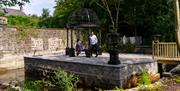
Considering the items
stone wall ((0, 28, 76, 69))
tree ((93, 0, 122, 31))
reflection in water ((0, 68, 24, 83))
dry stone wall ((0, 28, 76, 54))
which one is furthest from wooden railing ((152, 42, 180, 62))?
tree ((93, 0, 122, 31))

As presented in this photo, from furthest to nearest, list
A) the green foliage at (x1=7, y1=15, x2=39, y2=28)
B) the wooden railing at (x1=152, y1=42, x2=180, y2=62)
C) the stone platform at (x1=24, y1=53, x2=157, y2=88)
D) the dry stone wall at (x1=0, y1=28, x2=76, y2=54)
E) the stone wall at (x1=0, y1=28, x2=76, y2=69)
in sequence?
the green foliage at (x1=7, y1=15, x2=39, y2=28)
the dry stone wall at (x1=0, y1=28, x2=76, y2=54)
the stone wall at (x1=0, y1=28, x2=76, y2=69)
the wooden railing at (x1=152, y1=42, x2=180, y2=62)
the stone platform at (x1=24, y1=53, x2=157, y2=88)

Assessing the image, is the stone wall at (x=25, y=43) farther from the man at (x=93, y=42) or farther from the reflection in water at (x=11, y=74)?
the man at (x=93, y=42)

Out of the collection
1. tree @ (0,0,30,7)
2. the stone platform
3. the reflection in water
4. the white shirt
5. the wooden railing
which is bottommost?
the reflection in water

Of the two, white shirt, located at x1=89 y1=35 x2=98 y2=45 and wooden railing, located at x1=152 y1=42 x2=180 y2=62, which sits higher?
white shirt, located at x1=89 y1=35 x2=98 y2=45

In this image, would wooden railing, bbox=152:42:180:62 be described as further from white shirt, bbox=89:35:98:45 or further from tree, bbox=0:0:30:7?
tree, bbox=0:0:30:7

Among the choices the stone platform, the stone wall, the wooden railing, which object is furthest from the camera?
the stone wall

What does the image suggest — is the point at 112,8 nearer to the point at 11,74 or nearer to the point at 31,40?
the point at 31,40

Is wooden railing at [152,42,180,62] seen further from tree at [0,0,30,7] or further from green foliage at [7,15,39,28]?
green foliage at [7,15,39,28]

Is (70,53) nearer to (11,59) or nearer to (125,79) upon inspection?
(11,59)

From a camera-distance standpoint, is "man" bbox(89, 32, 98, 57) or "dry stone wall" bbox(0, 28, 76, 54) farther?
"dry stone wall" bbox(0, 28, 76, 54)

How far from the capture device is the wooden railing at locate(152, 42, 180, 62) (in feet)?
50.6

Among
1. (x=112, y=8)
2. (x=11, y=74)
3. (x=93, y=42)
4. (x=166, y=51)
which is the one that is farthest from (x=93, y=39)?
(x=112, y=8)

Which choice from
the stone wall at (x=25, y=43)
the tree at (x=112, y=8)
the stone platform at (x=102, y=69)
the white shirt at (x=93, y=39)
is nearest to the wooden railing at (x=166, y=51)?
the stone platform at (x=102, y=69)

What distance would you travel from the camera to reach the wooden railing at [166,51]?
15422 millimetres
